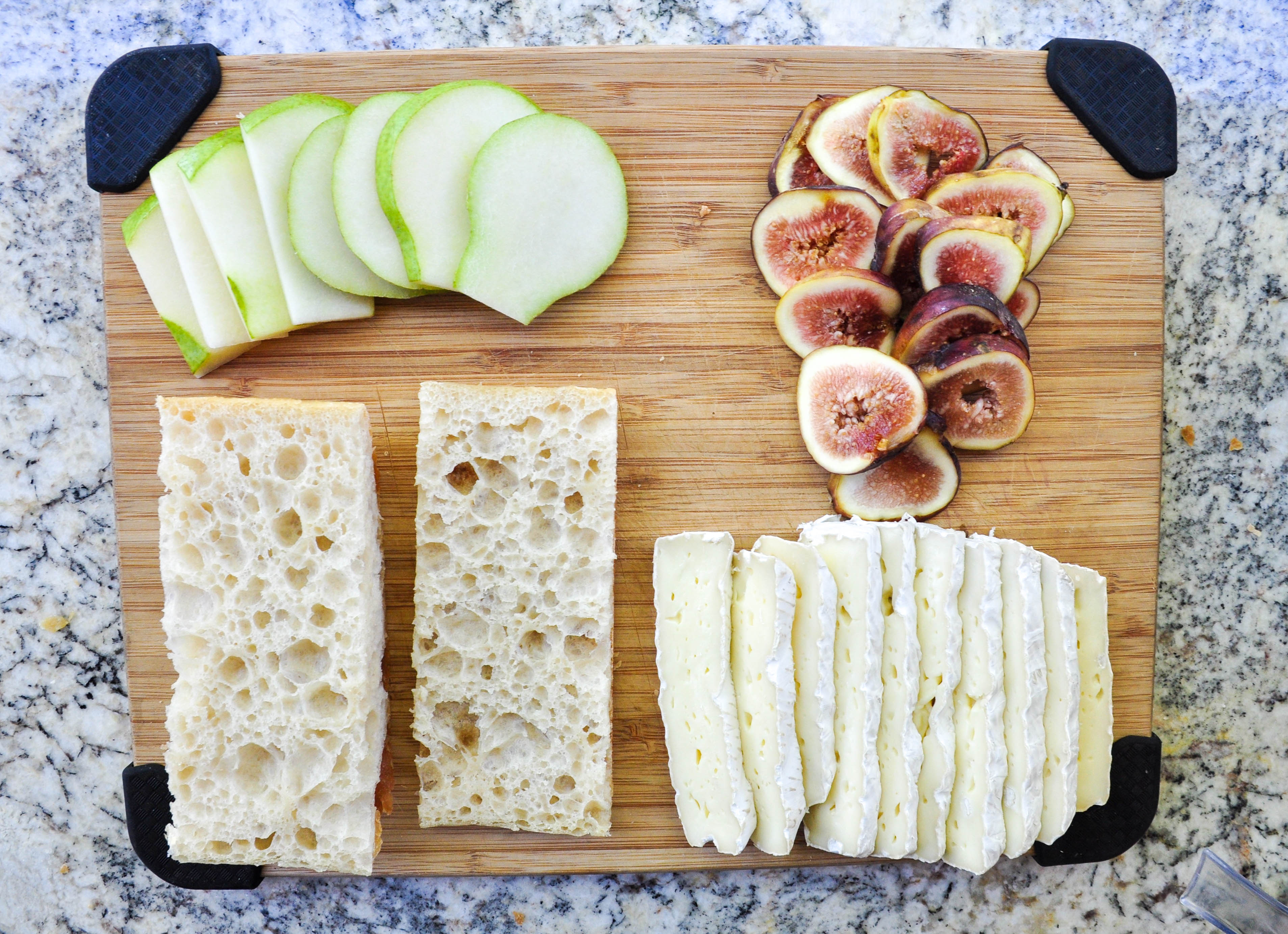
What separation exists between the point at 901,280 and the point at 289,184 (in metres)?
1.74

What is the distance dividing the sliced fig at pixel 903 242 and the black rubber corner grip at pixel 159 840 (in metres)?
2.53

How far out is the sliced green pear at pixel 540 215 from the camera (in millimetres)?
2193

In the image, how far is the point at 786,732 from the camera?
2.15 m

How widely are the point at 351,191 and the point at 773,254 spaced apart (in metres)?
1.19

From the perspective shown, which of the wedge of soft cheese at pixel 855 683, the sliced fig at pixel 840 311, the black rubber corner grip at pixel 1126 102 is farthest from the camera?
the black rubber corner grip at pixel 1126 102

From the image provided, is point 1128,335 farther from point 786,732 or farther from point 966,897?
point 966,897

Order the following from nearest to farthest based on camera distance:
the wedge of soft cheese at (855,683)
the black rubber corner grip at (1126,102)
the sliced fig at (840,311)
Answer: the wedge of soft cheese at (855,683) < the sliced fig at (840,311) < the black rubber corner grip at (1126,102)

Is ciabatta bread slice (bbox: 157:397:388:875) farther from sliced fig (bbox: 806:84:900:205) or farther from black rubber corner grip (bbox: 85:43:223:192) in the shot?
sliced fig (bbox: 806:84:900:205)

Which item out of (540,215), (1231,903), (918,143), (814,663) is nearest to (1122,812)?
A: (1231,903)

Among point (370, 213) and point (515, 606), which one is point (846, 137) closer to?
point (370, 213)

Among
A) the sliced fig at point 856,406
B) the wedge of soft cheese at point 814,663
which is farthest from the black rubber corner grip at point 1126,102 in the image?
the wedge of soft cheese at point 814,663

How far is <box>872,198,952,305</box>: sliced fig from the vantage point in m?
2.22

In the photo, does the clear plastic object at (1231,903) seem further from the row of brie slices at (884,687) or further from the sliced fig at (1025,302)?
the sliced fig at (1025,302)

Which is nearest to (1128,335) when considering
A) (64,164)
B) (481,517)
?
(481,517)
